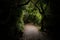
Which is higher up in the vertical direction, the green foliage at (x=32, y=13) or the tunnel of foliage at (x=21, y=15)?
the green foliage at (x=32, y=13)

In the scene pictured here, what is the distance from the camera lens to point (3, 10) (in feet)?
8.29

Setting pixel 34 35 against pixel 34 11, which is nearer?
pixel 34 35

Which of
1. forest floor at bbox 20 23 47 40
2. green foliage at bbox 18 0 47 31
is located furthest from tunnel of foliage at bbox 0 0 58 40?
forest floor at bbox 20 23 47 40

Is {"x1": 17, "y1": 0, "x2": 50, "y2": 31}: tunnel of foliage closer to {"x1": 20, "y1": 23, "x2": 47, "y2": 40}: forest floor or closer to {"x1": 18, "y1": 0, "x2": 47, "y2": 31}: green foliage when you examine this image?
{"x1": 18, "y1": 0, "x2": 47, "y2": 31}: green foliage

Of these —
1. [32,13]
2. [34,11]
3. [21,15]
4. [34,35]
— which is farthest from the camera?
[34,11]

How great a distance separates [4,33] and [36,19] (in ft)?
42.7

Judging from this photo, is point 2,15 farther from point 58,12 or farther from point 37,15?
point 37,15

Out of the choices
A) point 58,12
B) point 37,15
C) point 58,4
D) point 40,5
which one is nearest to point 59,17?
point 58,12

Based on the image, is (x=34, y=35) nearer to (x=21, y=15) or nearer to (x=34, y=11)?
(x=21, y=15)

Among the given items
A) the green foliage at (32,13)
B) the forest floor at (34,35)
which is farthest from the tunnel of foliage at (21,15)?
the forest floor at (34,35)

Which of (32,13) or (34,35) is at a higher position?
(32,13)

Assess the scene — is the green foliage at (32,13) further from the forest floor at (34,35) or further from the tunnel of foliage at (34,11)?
the forest floor at (34,35)

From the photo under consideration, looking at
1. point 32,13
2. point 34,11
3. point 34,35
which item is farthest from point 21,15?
point 34,11

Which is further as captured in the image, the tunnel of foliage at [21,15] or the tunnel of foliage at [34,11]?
the tunnel of foliage at [34,11]
